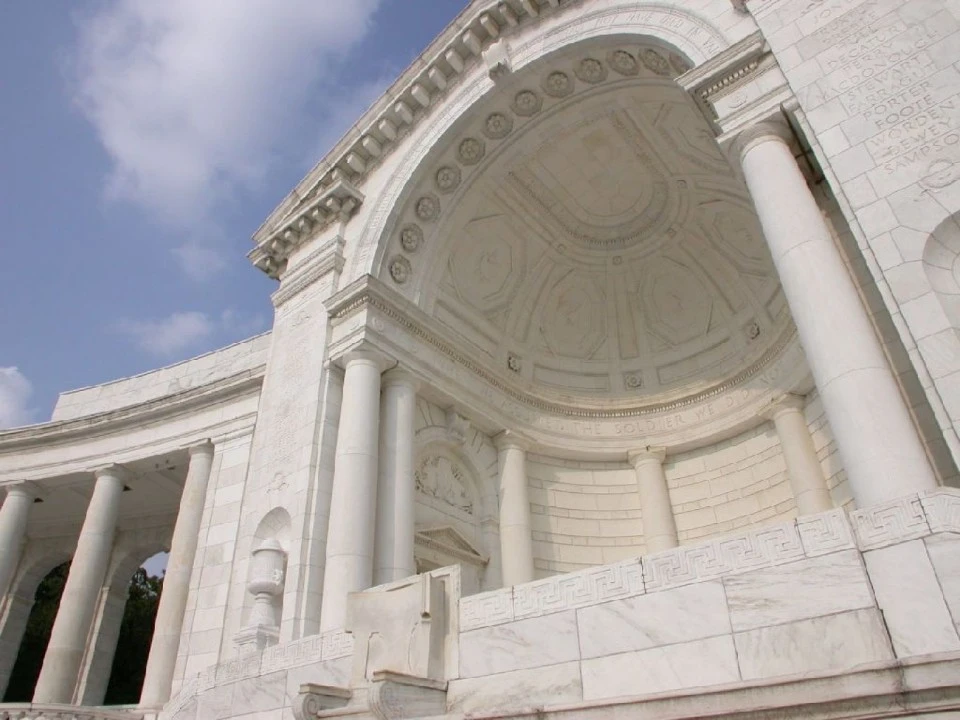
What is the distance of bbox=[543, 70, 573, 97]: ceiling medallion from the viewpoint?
52.3 feet

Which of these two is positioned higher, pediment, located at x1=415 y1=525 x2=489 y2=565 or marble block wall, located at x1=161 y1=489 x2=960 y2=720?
pediment, located at x1=415 y1=525 x2=489 y2=565

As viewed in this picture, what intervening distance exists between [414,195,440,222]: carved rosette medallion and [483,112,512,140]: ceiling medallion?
208 cm

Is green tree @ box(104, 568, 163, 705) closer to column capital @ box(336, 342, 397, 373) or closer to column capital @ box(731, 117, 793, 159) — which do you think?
column capital @ box(336, 342, 397, 373)

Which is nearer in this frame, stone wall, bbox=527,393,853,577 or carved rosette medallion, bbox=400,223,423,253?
stone wall, bbox=527,393,853,577

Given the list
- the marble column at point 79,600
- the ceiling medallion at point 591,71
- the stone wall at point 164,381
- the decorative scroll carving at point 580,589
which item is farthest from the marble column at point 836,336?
the marble column at point 79,600

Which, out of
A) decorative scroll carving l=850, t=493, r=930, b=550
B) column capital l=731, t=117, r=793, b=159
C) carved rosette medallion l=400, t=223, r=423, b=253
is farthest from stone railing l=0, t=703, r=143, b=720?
column capital l=731, t=117, r=793, b=159

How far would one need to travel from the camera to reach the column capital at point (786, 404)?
52.6 ft

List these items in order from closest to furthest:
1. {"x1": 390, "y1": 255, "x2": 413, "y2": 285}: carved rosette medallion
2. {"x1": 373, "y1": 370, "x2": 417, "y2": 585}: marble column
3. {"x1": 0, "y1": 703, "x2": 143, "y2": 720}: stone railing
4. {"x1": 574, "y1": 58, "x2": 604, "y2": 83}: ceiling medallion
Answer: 1. {"x1": 0, "y1": 703, "x2": 143, "y2": 720}: stone railing
2. {"x1": 373, "y1": 370, "x2": 417, "y2": 585}: marble column
3. {"x1": 574, "y1": 58, "x2": 604, "y2": 83}: ceiling medallion
4. {"x1": 390, "y1": 255, "x2": 413, "y2": 285}: carved rosette medallion

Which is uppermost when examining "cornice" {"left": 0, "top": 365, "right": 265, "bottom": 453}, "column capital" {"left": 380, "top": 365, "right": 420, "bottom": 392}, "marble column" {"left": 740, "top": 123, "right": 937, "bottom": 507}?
"cornice" {"left": 0, "top": 365, "right": 265, "bottom": 453}

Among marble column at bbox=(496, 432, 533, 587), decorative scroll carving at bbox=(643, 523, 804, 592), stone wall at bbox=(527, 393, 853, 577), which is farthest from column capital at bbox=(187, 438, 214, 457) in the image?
decorative scroll carving at bbox=(643, 523, 804, 592)

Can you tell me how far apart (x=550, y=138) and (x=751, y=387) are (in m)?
8.16

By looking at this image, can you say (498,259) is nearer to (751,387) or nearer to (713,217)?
(713,217)

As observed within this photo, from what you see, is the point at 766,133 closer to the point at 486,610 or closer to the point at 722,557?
the point at 722,557

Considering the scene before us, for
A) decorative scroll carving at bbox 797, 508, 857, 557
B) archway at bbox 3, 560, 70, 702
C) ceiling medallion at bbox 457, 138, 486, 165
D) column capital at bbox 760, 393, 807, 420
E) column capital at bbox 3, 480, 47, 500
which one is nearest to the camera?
decorative scroll carving at bbox 797, 508, 857, 557
